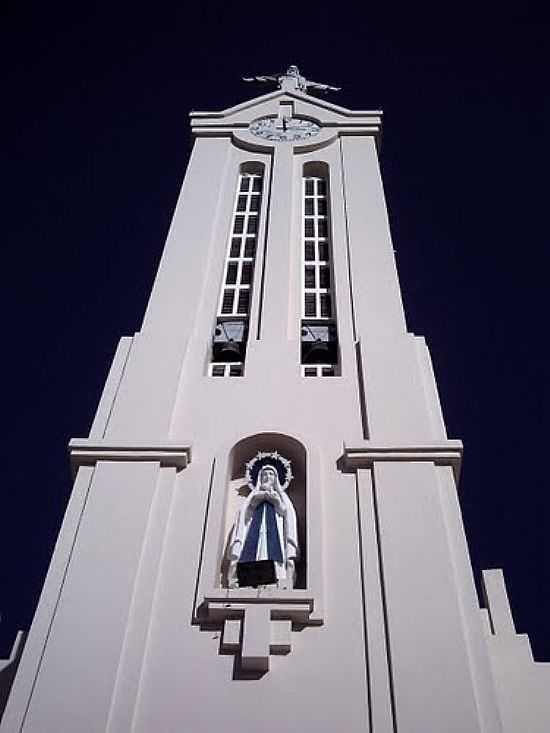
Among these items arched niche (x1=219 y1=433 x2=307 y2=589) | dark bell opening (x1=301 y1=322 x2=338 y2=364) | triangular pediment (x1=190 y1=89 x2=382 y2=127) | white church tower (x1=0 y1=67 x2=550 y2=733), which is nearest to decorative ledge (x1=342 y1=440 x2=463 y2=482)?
white church tower (x1=0 y1=67 x2=550 y2=733)

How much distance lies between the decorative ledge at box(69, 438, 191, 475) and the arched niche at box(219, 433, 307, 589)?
2.51 feet

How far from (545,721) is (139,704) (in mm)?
4745

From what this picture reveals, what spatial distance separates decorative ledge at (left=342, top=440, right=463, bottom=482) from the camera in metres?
14.1

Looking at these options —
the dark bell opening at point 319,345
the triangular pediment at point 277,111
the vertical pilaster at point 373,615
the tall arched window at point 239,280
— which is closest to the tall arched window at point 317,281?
the dark bell opening at point 319,345

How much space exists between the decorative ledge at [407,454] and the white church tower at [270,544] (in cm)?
3

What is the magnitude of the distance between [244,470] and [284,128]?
51.2 feet

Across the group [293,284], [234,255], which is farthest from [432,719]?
[234,255]

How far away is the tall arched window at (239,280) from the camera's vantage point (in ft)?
59.2

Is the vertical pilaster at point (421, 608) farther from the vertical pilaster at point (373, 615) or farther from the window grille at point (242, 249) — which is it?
the window grille at point (242, 249)

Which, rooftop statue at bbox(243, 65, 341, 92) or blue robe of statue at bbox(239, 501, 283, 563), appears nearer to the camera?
blue robe of statue at bbox(239, 501, 283, 563)

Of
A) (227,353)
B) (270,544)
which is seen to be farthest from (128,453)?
(227,353)

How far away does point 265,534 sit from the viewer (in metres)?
13.5

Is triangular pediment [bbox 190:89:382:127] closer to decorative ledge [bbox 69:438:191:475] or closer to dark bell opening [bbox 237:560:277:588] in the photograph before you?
decorative ledge [bbox 69:438:191:475]

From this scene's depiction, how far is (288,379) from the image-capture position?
16.4 meters
